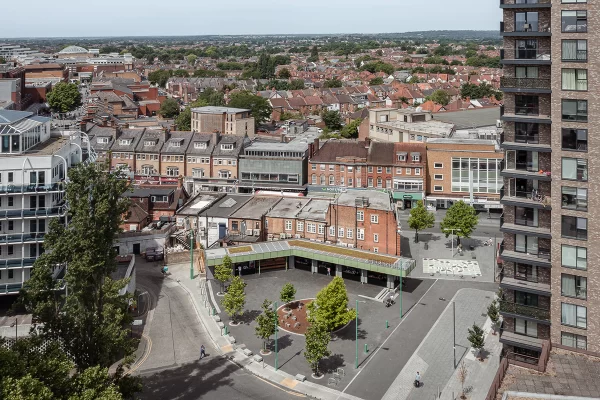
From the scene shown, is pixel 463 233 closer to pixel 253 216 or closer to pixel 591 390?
pixel 253 216

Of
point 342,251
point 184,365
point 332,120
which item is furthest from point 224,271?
point 332,120

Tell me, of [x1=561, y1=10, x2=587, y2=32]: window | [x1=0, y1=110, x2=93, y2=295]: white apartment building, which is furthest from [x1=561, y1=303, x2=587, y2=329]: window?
[x1=0, y1=110, x2=93, y2=295]: white apartment building

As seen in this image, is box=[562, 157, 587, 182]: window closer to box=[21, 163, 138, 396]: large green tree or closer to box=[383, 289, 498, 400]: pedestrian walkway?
box=[383, 289, 498, 400]: pedestrian walkway

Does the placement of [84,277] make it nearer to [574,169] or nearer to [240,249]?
[574,169]

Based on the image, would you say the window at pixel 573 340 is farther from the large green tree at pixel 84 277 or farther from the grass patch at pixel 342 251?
the large green tree at pixel 84 277

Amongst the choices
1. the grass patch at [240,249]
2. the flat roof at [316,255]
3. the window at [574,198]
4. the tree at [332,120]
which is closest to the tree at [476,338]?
the window at [574,198]
